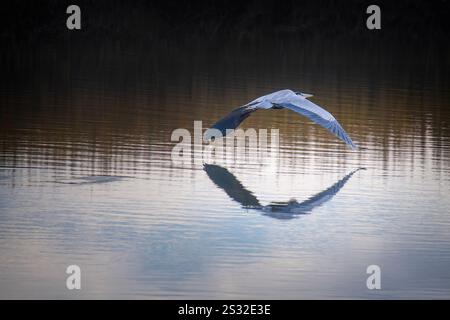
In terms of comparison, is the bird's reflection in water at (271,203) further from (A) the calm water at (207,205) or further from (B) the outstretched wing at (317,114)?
(B) the outstretched wing at (317,114)

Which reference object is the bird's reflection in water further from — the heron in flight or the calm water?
the heron in flight

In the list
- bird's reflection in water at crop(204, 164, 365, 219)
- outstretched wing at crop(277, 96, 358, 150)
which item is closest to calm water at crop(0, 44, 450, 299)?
bird's reflection in water at crop(204, 164, 365, 219)

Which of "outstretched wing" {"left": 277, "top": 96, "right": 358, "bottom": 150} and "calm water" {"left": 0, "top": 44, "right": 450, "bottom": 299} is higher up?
"outstretched wing" {"left": 277, "top": 96, "right": 358, "bottom": 150}

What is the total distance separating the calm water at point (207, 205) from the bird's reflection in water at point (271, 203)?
44 mm

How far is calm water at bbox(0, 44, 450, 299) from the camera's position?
1020cm

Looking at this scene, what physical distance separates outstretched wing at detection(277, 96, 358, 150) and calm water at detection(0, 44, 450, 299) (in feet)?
1.65

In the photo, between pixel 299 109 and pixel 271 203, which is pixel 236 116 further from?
pixel 271 203

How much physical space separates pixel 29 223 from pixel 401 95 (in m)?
15.2

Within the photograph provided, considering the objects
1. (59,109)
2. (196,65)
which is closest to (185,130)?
(59,109)

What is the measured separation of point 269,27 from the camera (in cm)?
4344

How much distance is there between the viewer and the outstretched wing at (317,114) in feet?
48.3

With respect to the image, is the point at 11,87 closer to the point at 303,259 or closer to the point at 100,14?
the point at 303,259

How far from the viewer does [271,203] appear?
43.0ft

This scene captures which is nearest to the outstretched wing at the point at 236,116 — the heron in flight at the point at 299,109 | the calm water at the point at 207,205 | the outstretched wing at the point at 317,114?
the heron in flight at the point at 299,109
